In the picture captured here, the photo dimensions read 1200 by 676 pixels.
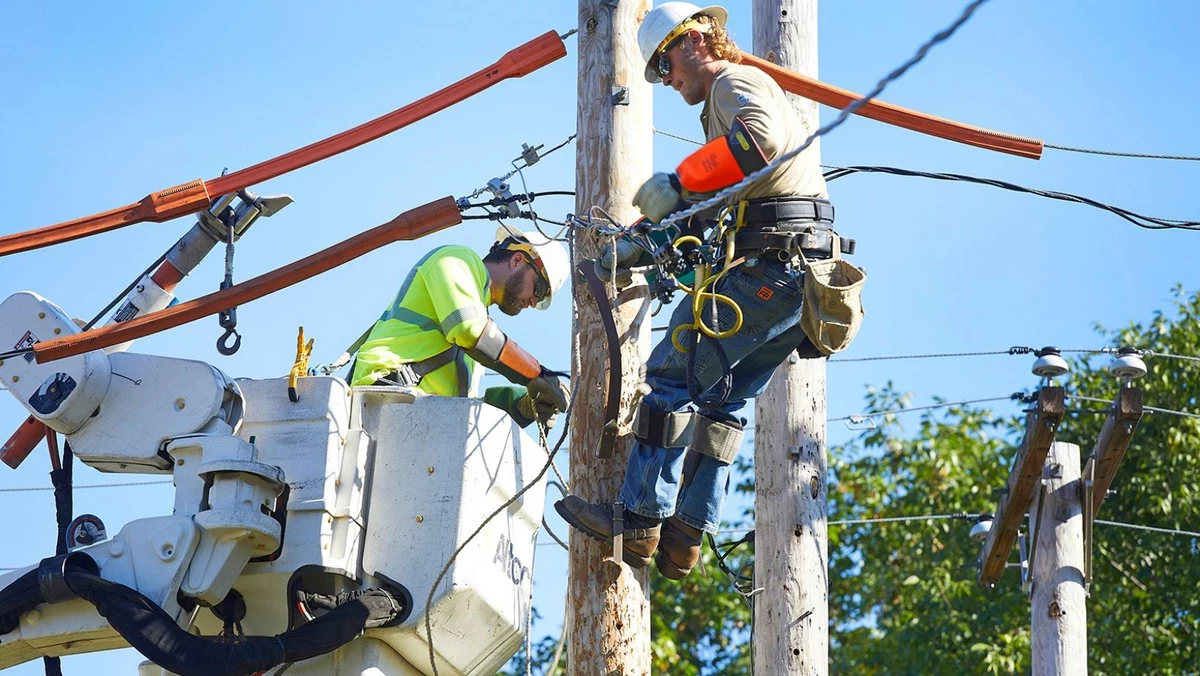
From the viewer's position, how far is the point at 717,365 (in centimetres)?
548

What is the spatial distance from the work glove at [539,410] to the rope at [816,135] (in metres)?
1.03

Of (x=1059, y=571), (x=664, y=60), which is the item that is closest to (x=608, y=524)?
(x=664, y=60)

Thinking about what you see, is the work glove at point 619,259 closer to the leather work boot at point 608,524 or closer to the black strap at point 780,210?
the black strap at point 780,210

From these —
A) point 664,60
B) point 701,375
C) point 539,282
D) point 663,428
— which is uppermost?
point 664,60

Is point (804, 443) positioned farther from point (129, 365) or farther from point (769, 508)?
point (129, 365)

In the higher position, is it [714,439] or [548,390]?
[548,390]

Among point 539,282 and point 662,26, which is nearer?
point 662,26

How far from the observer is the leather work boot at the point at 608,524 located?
17.9 ft

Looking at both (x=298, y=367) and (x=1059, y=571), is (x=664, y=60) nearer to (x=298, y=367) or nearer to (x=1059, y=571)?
(x=298, y=367)

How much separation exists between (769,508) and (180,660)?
2757 millimetres

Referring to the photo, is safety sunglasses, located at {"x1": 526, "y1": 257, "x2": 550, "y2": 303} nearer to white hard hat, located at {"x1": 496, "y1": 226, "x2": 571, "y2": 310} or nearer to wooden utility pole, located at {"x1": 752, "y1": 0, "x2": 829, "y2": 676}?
white hard hat, located at {"x1": 496, "y1": 226, "x2": 571, "y2": 310}

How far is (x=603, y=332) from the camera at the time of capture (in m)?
5.80

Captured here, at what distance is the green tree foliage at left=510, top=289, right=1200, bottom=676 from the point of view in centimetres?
1401

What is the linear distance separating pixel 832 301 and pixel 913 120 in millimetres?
1854
